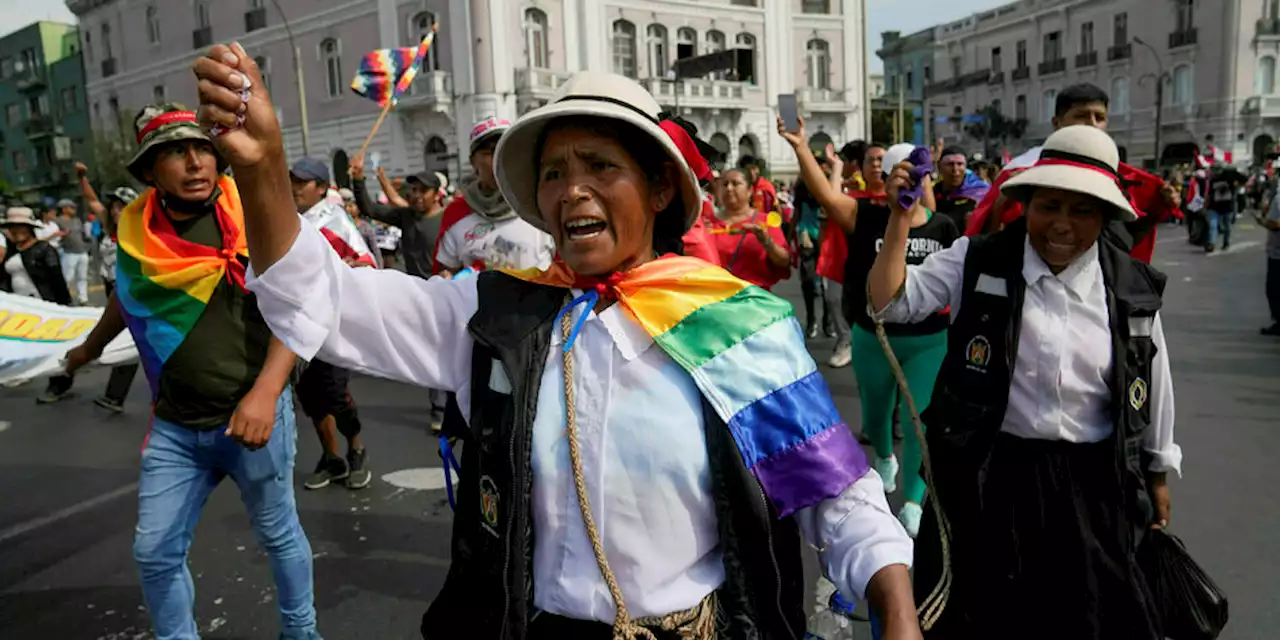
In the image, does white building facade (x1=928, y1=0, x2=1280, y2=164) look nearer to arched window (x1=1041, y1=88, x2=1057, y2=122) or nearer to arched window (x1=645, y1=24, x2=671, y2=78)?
arched window (x1=1041, y1=88, x2=1057, y2=122)

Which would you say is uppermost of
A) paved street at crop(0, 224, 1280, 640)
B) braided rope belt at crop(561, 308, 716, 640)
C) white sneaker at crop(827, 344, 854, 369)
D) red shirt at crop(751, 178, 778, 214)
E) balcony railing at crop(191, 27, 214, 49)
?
balcony railing at crop(191, 27, 214, 49)

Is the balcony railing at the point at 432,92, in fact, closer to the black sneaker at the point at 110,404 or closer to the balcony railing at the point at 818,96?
the balcony railing at the point at 818,96

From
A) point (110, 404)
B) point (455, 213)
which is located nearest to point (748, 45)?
point (110, 404)

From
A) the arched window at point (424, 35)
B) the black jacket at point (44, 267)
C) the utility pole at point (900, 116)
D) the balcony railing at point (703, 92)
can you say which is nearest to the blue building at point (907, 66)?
the utility pole at point (900, 116)

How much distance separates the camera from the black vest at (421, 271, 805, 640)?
62.0 inches

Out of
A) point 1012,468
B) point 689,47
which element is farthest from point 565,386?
point 689,47

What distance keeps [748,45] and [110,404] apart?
34996 mm

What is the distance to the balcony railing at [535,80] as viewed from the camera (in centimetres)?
3112

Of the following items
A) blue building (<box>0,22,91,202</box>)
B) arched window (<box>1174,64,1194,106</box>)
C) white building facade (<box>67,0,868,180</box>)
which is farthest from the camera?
blue building (<box>0,22,91,202</box>)

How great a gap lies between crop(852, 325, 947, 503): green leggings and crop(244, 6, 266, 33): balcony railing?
126ft

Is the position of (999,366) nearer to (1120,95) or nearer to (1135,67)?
(1135,67)

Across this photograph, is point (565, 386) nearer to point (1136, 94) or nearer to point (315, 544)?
point (315, 544)

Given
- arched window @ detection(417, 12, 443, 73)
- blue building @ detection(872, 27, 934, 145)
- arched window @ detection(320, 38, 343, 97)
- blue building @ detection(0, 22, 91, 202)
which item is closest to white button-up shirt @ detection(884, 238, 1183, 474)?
arched window @ detection(417, 12, 443, 73)

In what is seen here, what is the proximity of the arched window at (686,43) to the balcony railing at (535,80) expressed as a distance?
7301 millimetres
